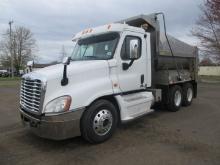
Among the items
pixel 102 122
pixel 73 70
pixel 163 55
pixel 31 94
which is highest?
pixel 163 55

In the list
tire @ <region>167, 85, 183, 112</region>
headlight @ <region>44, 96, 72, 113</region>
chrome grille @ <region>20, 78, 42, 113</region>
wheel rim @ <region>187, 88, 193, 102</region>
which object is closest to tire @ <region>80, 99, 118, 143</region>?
headlight @ <region>44, 96, 72, 113</region>

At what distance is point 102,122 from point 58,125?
106 centimetres

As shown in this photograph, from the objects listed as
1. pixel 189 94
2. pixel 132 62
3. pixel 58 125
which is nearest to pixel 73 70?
pixel 58 125

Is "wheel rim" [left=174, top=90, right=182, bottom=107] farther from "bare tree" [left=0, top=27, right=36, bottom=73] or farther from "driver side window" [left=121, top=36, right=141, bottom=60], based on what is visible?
"bare tree" [left=0, top=27, right=36, bottom=73]

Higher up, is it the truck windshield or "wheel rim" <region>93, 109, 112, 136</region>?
the truck windshield

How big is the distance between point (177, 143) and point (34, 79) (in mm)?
3382

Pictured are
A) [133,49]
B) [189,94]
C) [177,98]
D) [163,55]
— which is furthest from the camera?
[189,94]

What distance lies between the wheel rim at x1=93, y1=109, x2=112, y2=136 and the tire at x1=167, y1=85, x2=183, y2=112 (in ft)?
12.1

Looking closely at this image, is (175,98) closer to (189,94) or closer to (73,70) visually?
(189,94)

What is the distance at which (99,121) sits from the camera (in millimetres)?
5438

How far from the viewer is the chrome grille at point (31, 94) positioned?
507cm

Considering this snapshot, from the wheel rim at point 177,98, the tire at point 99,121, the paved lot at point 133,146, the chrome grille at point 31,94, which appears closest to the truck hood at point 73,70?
the chrome grille at point 31,94

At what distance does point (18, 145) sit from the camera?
553cm

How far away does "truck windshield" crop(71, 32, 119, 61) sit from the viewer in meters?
6.12
